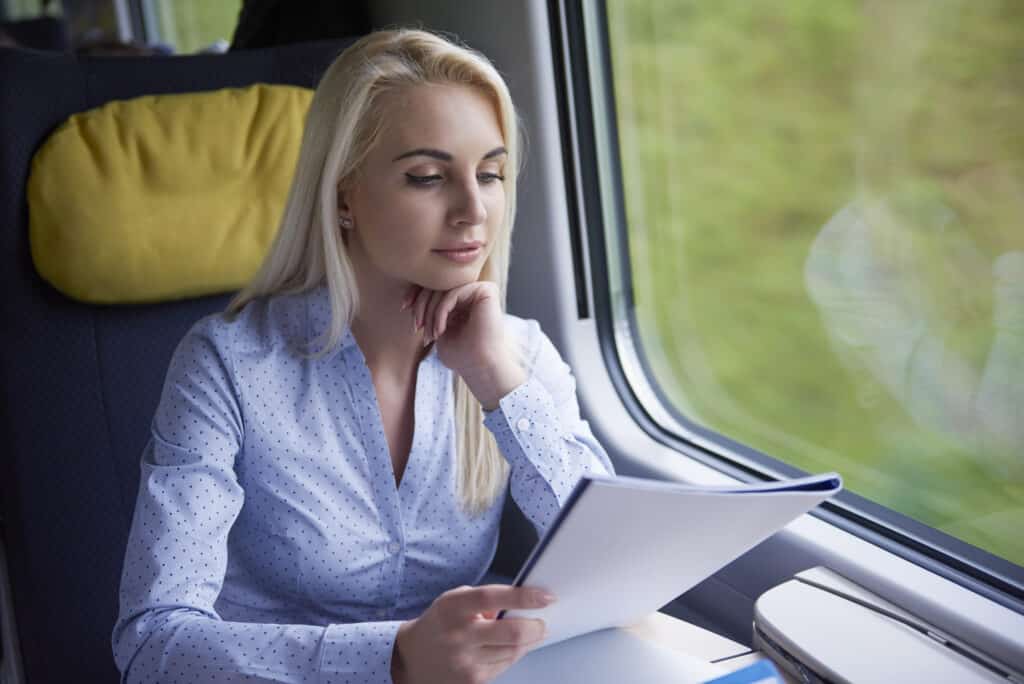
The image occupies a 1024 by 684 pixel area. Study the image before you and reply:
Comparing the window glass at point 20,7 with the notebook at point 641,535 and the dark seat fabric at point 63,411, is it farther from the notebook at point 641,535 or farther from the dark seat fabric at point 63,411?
the notebook at point 641,535

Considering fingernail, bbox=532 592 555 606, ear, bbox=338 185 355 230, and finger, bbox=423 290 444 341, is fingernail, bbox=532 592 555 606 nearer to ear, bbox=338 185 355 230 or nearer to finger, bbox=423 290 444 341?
finger, bbox=423 290 444 341

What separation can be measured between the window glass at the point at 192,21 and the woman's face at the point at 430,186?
243 cm

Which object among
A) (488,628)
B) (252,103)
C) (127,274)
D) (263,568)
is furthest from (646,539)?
(252,103)

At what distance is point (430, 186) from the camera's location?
1.28 metres

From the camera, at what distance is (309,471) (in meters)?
1.32

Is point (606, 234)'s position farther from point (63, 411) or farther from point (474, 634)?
point (474, 634)

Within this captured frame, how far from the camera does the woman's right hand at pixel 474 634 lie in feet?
2.85

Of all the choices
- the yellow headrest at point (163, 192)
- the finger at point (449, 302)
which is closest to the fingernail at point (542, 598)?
the finger at point (449, 302)

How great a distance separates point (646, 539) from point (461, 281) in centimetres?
59

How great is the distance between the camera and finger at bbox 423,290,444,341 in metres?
1.32

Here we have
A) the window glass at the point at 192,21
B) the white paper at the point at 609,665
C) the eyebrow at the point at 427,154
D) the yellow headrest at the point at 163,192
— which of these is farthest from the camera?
the window glass at the point at 192,21

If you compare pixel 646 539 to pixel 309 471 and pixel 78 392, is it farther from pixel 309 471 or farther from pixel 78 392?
pixel 78 392

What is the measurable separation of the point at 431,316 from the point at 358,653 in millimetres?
479

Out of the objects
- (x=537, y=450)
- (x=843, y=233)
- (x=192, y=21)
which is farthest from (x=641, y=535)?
(x=192, y=21)
